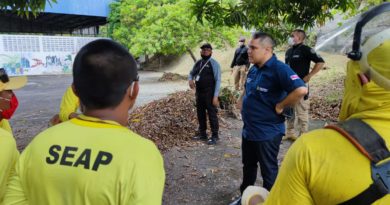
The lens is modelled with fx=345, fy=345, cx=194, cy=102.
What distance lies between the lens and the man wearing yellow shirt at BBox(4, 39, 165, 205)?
1196 mm

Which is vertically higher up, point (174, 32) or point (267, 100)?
point (267, 100)

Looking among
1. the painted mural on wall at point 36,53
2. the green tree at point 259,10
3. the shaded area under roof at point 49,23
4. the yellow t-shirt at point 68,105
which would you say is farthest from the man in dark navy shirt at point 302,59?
the shaded area under roof at point 49,23

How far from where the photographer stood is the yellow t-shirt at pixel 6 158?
1.68 meters

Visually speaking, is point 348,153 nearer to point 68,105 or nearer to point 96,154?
point 96,154

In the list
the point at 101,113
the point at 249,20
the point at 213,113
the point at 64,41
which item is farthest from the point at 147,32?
the point at 101,113

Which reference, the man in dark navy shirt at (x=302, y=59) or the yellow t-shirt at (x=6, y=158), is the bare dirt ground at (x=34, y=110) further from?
the man in dark navy shirt at (x=302, y=59)

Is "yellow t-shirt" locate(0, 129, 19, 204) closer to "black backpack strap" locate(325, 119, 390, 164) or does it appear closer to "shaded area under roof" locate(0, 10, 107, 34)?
"black backpack strap" locate(325, 119, 390, 164)

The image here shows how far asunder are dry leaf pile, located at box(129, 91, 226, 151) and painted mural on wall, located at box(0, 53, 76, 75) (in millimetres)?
17242

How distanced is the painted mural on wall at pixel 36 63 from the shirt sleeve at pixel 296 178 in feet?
75.6

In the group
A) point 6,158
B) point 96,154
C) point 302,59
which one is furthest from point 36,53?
point 96,154

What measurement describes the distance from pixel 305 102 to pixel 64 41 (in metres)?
21.7

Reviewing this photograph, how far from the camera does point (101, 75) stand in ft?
Result: 4.26

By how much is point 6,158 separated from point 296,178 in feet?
4.48

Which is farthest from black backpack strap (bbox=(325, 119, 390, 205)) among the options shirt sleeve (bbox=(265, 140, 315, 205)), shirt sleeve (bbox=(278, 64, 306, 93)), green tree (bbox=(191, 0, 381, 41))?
green tree (bbox=(191, 0, 381, 41))
